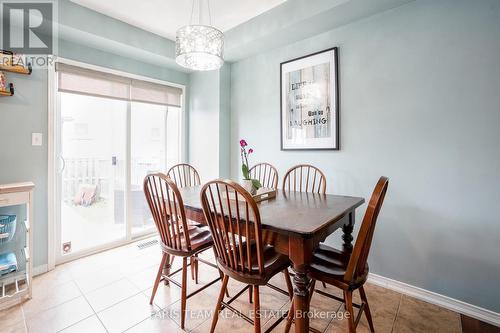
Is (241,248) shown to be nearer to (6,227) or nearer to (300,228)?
(300,228)

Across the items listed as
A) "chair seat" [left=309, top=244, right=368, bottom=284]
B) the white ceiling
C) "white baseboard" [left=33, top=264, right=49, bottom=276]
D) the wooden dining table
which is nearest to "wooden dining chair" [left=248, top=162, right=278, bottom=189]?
the wooden dining table

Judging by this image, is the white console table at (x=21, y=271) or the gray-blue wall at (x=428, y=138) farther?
the white console table at (x=21, y=271)

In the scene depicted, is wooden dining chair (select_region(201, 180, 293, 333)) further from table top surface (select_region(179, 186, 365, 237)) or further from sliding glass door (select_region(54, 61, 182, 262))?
sliding glass door (select_region(54, 61, 182, 262))

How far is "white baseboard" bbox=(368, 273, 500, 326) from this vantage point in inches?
64.1

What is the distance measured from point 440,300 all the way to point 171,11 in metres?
3.51

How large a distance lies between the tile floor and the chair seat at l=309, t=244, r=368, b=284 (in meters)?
0.50

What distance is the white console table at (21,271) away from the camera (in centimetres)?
180

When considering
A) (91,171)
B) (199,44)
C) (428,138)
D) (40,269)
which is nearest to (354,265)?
(428,138)

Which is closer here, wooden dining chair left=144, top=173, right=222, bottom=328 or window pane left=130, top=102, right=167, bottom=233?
wooden dining chair left=144, top=173, right=222, bottom=328

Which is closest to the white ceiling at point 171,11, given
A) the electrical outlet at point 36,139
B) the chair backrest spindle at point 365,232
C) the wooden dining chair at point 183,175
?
the electrical outlet at point 36,139

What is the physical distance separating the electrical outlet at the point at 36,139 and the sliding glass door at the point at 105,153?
0.17 meters

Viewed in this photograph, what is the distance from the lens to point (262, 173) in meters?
2.91

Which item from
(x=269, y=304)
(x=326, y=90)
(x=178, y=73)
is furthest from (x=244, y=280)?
(x=178, y=73)

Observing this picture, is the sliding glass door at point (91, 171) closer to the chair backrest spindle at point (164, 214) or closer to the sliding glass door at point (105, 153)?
the sliding glass door at point (105, 153)
